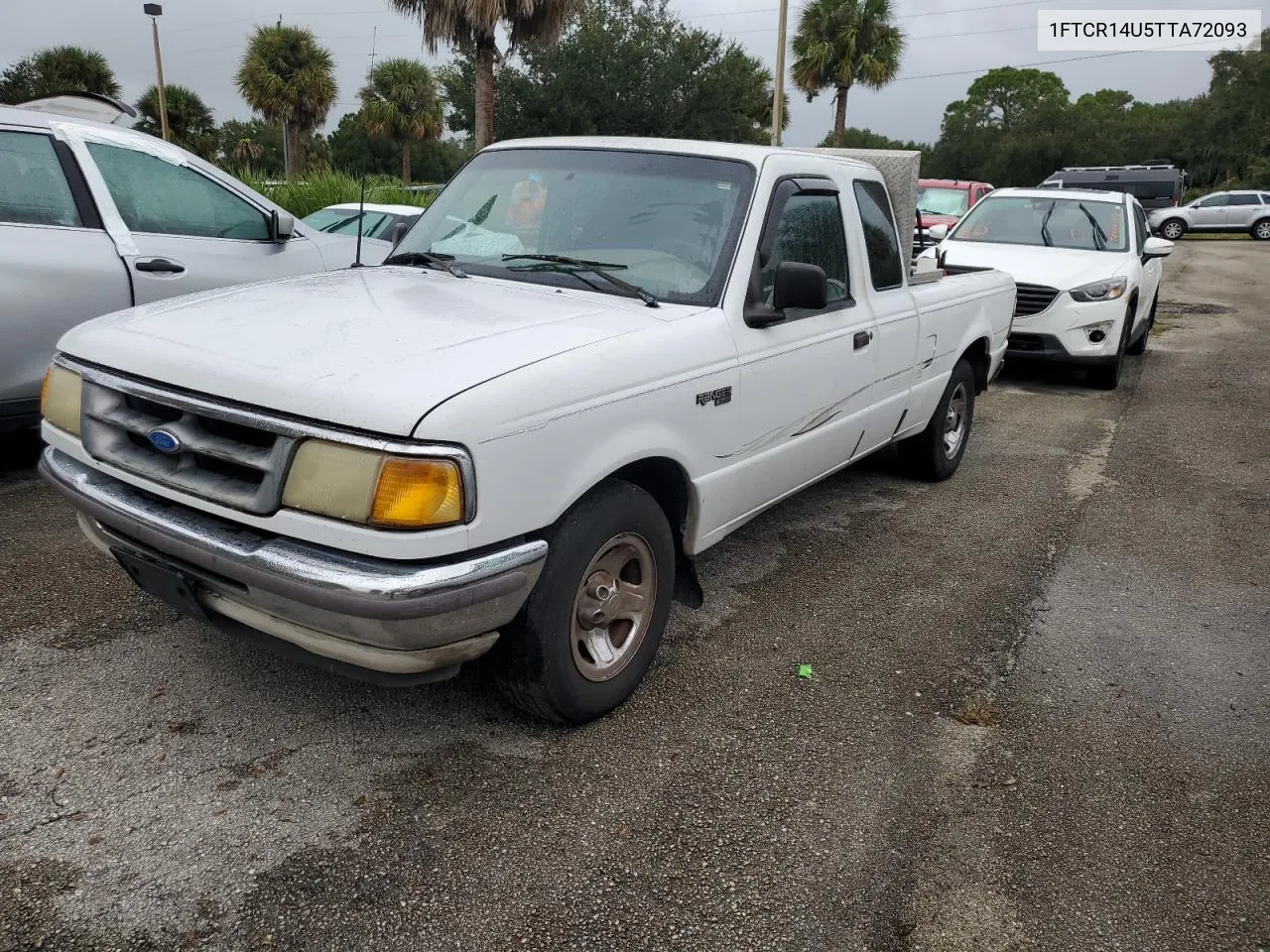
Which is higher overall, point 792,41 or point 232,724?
point 792,41

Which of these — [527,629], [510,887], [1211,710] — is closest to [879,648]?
[1211,710]

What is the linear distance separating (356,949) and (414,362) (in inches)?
56.2

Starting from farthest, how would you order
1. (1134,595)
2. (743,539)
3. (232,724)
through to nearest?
(743,539) < (1134,595) < (232,724)

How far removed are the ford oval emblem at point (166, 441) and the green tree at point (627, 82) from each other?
31434mm

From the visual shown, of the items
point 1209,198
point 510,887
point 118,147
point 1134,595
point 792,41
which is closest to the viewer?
point 510,887

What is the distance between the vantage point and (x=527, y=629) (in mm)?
2885

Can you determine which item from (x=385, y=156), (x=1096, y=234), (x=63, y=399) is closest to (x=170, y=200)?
Result: (x=63, y=399)

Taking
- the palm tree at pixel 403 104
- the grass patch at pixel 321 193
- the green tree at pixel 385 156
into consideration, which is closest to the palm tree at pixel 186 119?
the palm tree at pixel 403 104

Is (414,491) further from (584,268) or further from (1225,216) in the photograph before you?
(1225,216)

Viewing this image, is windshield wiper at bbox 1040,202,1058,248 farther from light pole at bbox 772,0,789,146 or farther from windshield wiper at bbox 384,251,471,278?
light pole at bbox 772,0,789,146

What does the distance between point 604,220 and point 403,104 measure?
140 feet

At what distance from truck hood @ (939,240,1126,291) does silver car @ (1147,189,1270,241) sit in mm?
26235

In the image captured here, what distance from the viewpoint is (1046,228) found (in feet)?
33.7

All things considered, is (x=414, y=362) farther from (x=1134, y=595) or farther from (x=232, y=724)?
(x=1134, y=595)
